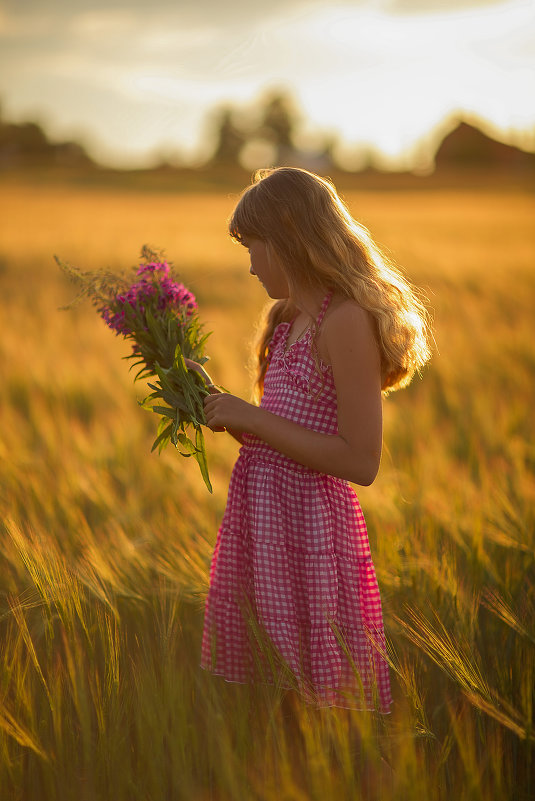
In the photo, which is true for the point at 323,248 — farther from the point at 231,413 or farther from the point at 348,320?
the point at 231,413

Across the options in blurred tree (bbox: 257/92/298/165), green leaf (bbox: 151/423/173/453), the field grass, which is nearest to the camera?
the field grass

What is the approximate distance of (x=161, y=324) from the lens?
5.26ft

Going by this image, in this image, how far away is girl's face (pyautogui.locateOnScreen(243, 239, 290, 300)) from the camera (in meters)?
1.47

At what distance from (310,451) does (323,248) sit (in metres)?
0.41

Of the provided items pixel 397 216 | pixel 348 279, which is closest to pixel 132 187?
pixel 397 216

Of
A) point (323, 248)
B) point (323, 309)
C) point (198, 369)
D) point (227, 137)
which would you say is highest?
point (227, 137)

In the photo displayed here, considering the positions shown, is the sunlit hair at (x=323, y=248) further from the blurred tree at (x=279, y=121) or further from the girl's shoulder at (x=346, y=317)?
the blurred tree at (x=279, y=121)

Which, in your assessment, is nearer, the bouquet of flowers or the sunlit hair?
the sunlit hair

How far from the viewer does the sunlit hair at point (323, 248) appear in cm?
142

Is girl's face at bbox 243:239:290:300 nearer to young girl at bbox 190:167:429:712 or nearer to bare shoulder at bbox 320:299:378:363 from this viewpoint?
young girl at bbox 190:167:429:712

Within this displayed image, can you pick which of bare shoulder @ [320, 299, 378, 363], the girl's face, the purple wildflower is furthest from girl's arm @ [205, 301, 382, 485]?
the purple wildflower

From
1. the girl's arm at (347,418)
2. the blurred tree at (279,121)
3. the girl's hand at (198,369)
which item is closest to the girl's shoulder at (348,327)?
the girl's arm at (347,418)

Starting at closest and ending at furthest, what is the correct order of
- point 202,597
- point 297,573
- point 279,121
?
point 297,573 → point 202,597 → point 279,121

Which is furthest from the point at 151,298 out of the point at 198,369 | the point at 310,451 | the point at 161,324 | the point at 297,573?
the point at 297,573
